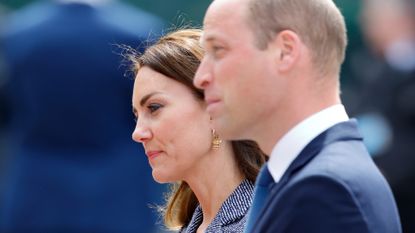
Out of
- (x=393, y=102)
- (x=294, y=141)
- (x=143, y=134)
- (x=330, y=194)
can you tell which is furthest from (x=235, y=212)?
(x=393, y=102)

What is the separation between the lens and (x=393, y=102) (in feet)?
23.0

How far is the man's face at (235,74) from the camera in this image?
3.24 meters

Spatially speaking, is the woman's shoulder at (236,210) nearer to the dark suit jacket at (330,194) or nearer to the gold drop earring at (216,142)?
the gold drop earring at (216,142)

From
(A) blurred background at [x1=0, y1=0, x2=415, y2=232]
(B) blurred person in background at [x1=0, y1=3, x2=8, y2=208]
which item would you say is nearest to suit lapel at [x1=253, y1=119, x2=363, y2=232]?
(A) blurred background at [x1=0, y1=0, x2=415, y2=232]

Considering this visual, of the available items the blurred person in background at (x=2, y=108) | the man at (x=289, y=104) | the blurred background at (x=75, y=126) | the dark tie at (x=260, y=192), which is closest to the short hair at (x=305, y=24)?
the man at (x=289, y=104)

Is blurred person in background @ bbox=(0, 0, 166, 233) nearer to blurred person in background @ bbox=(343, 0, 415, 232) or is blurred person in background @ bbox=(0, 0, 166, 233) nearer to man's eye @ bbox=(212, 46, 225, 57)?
blurred person in background @ bbox=(343, 0, 415, 232)

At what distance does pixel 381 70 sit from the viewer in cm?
724

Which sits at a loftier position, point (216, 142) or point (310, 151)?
point (216, 142)

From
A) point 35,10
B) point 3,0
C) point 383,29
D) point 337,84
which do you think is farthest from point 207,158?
point 3,0

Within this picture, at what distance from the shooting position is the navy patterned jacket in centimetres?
404

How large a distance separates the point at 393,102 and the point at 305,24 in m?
3.82

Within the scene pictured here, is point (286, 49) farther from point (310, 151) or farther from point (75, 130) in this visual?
point (75, 130)

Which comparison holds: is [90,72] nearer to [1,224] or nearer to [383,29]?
[1,224]

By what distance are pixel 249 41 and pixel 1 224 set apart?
3906mm
